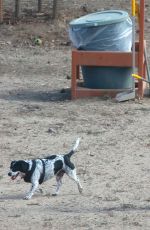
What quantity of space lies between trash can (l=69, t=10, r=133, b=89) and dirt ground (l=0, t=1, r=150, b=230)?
0.90 ft

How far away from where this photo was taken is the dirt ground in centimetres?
717

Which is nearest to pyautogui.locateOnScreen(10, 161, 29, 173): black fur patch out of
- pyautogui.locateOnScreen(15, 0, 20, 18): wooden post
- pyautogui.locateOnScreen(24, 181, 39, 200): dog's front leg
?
pyautogui.locateOnScreen(24, 181, 39, 200): dog's front leg

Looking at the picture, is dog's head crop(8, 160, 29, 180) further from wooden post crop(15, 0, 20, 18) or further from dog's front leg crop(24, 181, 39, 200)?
wooden post crop(15, 0, 20, 18)

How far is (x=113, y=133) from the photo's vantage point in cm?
1017

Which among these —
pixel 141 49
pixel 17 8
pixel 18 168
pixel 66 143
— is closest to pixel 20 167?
pixel 18 168

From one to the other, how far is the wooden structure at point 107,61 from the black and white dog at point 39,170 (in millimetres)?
4148

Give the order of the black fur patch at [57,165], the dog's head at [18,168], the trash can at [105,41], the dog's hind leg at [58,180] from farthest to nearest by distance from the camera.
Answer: the trash can at [105,41], the dog's hind leg at [58,180], the black fur patch at [57,165], the dog's head at [18,168]

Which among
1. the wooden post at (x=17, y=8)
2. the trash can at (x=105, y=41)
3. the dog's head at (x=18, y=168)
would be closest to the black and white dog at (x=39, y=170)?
the dog's head at (x=18, y=168)

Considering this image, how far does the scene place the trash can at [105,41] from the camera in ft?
38.8

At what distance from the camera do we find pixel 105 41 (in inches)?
469

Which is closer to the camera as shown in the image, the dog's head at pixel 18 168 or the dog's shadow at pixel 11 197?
the dog's head at pixel 18 168

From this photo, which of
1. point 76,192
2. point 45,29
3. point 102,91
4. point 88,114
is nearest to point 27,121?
point 88,114

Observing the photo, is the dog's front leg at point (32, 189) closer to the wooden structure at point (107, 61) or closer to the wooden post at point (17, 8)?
the wooden structure at point (107, 61)

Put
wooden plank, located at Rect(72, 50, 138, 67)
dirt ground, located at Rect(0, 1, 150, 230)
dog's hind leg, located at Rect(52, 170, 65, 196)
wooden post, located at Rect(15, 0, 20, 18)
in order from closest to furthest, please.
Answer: dirt ground, located at Rect(0, 1, 150, 230)
dog's hind leg, located at Rect(52, 170, 65, 196)
wooden plank, located at Rect(72, 50, 138, 67)
wooden post, located at Rect(15, 0, 20, 18)
